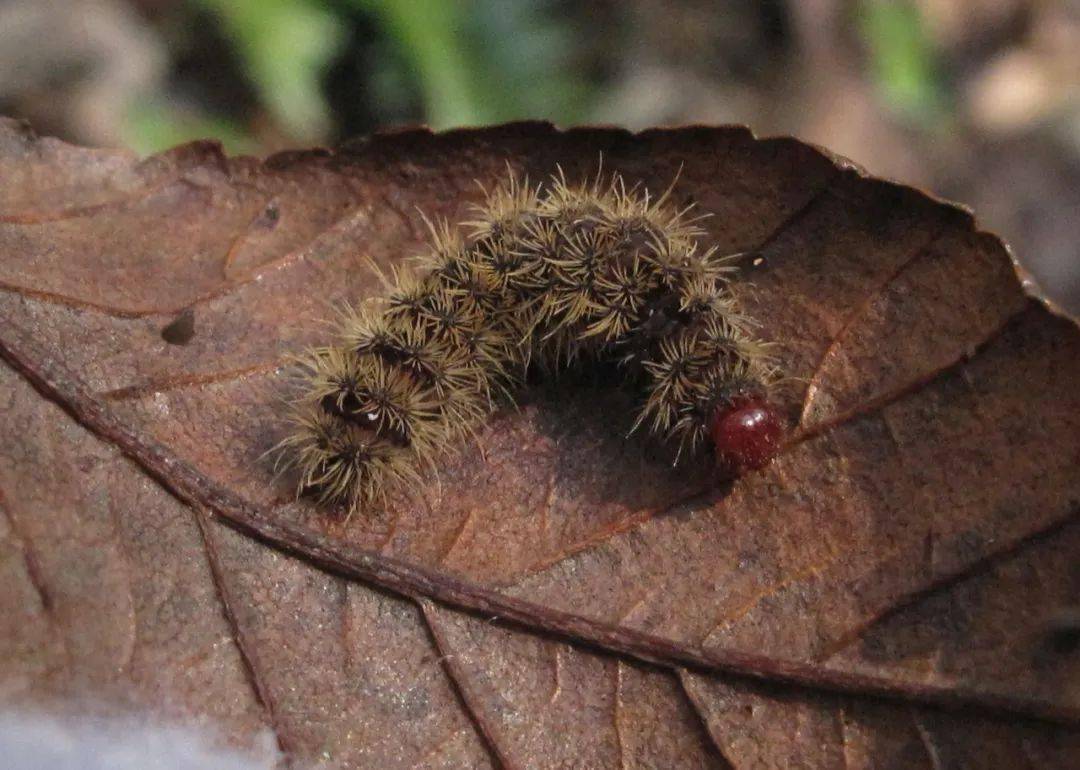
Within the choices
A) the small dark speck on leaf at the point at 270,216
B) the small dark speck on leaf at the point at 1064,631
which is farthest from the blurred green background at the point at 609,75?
the small dark speck on leaf at the point at 1064,631

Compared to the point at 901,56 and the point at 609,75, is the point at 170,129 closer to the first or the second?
the point at 609,75

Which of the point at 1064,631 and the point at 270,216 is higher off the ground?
the point at 270,216

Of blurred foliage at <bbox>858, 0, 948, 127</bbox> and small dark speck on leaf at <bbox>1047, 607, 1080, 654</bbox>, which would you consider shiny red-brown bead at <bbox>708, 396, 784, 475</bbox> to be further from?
blurred foliage at <bbox>858, 0, 948, 127</bbox>

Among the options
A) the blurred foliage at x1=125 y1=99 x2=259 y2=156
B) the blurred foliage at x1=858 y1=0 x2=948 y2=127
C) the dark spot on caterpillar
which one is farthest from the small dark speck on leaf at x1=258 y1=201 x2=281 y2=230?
the blurred foliage at x1=858 y1=0 x2=948 y2=127

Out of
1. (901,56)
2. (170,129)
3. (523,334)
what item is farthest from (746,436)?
(901,56)

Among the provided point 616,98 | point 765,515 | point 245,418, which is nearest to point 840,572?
point 765,515

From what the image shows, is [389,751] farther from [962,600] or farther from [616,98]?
[616,98]
